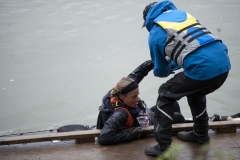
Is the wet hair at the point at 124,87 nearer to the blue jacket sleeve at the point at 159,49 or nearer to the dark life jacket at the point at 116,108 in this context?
the dark life jacket at the point at 116,108

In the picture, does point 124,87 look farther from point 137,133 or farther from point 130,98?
point 137,133

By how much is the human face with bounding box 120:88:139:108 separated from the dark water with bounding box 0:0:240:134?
8.42 feet

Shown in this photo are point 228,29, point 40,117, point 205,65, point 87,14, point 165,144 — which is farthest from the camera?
point 87,14

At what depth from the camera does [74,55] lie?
8.08 m

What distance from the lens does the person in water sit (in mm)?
3486

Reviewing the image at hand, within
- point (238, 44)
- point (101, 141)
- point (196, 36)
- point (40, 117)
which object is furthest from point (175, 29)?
point (238, 44)

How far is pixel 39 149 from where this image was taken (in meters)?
3.57

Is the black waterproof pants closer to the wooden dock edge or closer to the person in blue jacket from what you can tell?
the person in blue jacket

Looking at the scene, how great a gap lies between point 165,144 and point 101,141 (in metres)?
0.69

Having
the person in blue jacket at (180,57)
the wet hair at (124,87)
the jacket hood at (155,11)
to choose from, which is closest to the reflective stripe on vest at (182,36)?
the person in blue jacket at (180,57)

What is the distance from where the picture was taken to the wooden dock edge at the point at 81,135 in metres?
3.55

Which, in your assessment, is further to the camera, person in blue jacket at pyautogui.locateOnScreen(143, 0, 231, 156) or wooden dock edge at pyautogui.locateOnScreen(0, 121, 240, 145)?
wooden dock edge at pyautogui.locateOnScreen(0, 121, 240, 145)

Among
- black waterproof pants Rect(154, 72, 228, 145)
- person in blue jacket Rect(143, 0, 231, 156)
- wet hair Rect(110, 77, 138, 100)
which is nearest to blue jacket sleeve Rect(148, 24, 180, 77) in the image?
person in blue jacket Rect(143, 0, 231, 156)

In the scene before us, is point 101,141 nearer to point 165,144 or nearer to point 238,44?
point 165,144
